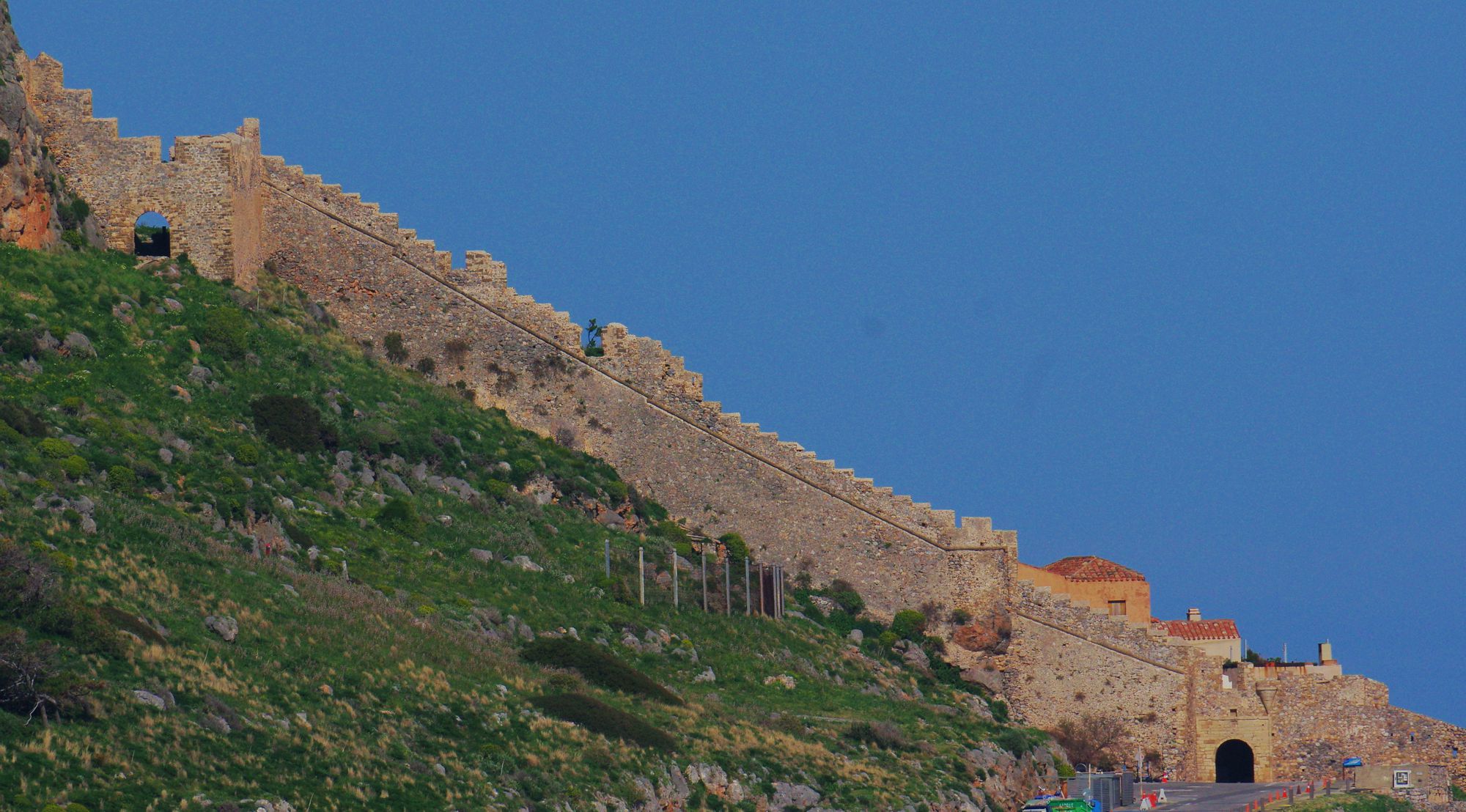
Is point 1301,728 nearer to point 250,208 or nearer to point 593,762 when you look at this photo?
point 593,762

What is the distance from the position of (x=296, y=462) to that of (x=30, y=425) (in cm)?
956

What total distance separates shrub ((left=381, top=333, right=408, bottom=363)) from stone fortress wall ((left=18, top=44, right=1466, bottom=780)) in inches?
12.8

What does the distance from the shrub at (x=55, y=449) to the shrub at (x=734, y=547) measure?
24417mm

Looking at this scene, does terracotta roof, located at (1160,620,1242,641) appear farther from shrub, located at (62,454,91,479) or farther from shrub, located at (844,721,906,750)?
shrub, located at (62,454,91,479)

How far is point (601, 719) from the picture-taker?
50.9 meters

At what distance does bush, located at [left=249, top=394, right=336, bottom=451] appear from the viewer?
207 ft

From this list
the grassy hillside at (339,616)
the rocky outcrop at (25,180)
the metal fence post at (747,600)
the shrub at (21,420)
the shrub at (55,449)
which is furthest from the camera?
the metal fence post at (747,600)

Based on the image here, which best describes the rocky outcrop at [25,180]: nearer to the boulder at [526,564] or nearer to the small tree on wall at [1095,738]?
the boulder at [526,564]

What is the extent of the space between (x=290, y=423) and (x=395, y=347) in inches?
441

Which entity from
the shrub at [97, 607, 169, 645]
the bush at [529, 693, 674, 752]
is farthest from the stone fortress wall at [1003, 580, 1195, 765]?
the shrub at [97, 607, 169, 645]

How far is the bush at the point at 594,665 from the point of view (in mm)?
55594

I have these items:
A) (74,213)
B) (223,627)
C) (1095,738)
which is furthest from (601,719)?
(74,213)

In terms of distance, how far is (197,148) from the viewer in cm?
7275

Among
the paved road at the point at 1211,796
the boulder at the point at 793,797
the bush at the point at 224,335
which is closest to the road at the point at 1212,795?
the paved road at the point at 1211,796
